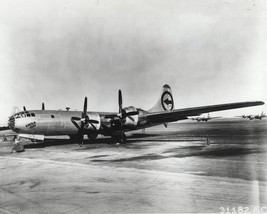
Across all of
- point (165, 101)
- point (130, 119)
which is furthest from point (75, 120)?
point (165, 101)

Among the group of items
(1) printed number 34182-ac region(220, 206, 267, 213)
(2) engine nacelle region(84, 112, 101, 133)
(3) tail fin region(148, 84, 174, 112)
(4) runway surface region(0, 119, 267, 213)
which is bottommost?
(1) printed number 34182-ac region(220, 206, 267, 213)

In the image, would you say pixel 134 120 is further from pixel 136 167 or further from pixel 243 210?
pixel 243 210

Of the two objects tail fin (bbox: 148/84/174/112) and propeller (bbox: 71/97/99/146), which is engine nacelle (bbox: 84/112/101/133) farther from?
tail fin (bbox: 148/84/174/112)

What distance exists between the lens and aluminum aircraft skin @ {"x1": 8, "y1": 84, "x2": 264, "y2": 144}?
834 inches

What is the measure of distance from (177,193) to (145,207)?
59.1 inches

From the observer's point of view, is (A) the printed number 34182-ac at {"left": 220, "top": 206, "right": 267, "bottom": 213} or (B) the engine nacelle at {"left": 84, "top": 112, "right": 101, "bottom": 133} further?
(B) the engine nacelle at {"left": 84, "top": 112, "right": 101, "bottom": 133}

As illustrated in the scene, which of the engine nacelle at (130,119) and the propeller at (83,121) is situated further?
the propeller at (83,121)

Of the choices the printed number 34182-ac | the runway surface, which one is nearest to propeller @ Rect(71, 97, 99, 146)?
the runway surface

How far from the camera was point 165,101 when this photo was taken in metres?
33.2

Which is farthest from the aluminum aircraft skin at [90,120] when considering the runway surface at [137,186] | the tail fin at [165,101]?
the runway surface at [137,186]

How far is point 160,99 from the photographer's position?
3278 cm

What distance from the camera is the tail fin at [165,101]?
32.6 meters

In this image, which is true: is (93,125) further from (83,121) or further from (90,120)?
(83,121)

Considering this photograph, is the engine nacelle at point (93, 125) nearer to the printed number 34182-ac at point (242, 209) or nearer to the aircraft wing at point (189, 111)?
the aircraft wing at point (189, 111)
